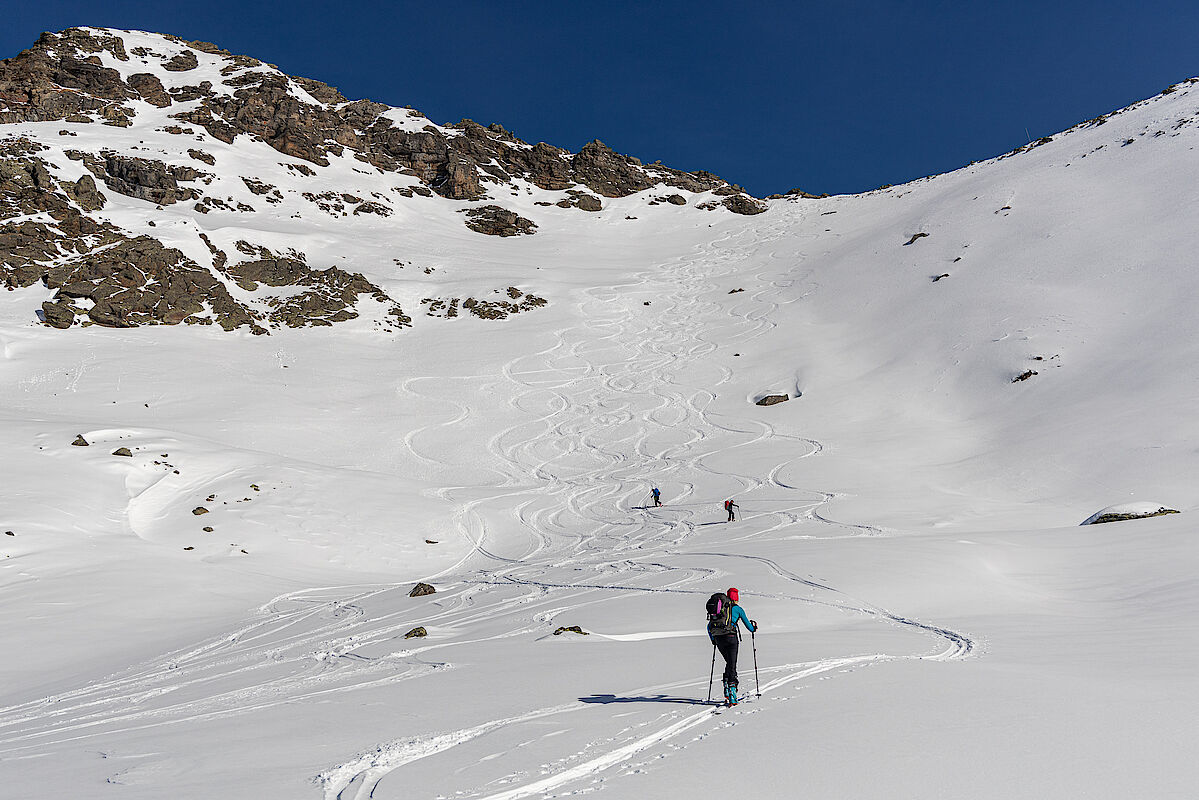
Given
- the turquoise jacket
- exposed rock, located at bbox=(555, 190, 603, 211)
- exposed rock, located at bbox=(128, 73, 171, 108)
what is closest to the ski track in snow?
the turquoise jacket

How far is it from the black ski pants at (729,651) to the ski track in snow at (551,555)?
320mm

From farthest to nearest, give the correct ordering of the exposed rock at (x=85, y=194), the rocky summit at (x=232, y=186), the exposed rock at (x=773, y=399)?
the exposed rock at (x=85, y=194) → the rocky summit at (x=232, y=186) → the exposed rock at (x=773, y=399)

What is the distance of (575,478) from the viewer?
1161 inches

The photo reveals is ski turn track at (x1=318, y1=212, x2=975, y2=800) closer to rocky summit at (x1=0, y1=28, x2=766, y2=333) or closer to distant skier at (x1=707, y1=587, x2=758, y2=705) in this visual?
distant skier at (x1=707, y1=587, x2=758, y2=705)

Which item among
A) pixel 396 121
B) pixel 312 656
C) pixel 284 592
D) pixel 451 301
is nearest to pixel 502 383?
pixel 451 301

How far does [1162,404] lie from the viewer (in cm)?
2470

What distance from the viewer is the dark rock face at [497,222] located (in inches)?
2965

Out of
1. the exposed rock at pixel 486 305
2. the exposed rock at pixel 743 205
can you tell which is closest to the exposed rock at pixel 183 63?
the exposed rock at pixel 486 305

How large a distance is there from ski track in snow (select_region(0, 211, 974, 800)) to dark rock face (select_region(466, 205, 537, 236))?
→ 2723 centimetres

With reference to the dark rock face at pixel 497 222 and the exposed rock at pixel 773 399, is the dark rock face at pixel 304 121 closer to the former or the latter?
the dark rock face at pixel 497 222

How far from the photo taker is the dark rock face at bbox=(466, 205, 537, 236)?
75.3 m

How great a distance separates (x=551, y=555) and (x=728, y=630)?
14.1 m

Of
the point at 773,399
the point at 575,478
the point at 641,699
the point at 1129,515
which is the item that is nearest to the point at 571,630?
the point at 641,699

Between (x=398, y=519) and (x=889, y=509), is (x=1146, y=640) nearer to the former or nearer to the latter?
(x=889, y=509)
